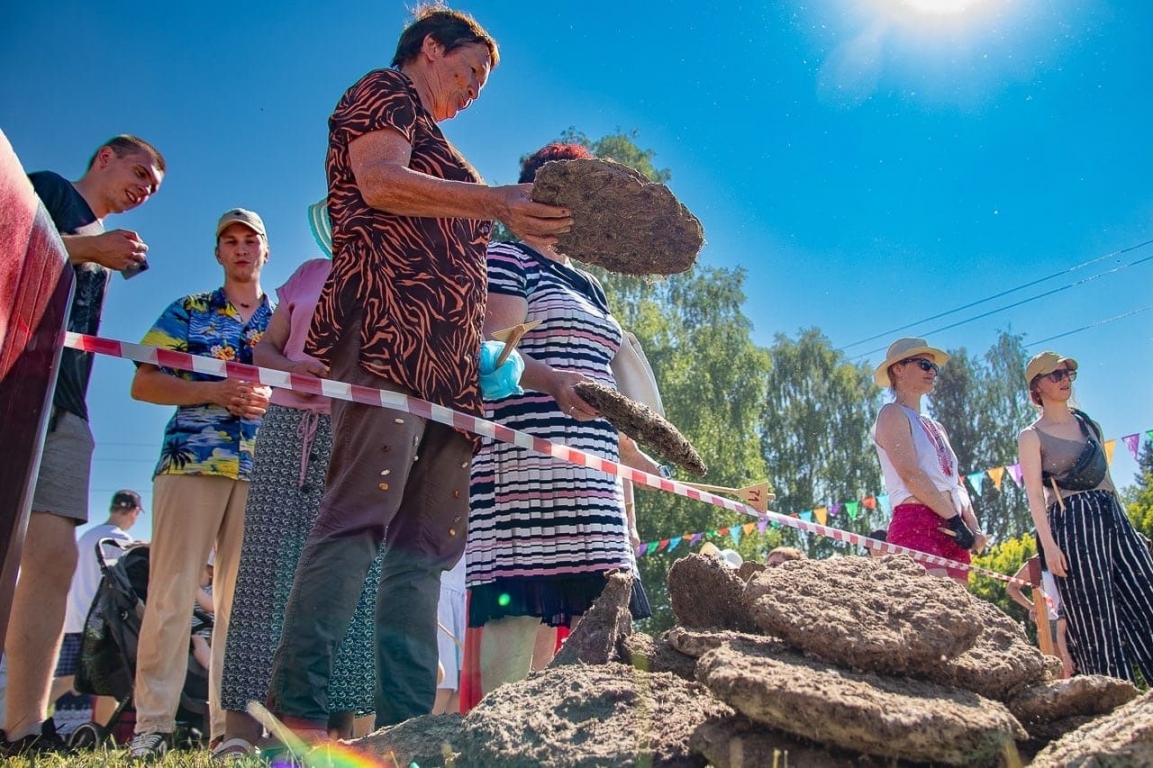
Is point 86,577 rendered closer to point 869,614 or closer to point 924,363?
point 924,363

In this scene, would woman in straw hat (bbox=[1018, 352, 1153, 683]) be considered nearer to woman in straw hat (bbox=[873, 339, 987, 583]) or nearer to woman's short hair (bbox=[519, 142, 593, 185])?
woman in straw hat (bbox=[873, 339, 987, 583])

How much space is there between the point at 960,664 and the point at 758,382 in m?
24.6

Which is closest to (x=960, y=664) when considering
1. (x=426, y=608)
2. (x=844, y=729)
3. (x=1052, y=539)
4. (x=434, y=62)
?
(x=844, y=729)

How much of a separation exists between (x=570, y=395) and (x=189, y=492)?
1632 mm

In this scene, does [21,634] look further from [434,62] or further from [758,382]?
[758,382]

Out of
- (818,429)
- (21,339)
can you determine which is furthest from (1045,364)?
(818,429)

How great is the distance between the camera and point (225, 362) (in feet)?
10.6

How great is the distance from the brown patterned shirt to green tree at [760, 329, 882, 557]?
27.5 metres

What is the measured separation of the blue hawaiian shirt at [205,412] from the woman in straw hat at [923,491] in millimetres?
3243

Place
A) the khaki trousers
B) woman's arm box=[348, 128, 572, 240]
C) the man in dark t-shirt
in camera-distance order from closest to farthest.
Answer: woman's arm box=[348, 128, 572, 240], the man in dark t-shirt, the khaki trousers

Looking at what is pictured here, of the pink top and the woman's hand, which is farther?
the pink top

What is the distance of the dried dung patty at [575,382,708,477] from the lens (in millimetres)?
2676

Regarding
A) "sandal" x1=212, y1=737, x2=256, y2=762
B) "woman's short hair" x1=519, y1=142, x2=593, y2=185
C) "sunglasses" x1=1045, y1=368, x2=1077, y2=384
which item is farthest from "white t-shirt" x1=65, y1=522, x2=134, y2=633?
"sunglasses" x1=1045, y1=368, x2=1077, y2=384

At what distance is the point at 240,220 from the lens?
3949mm
